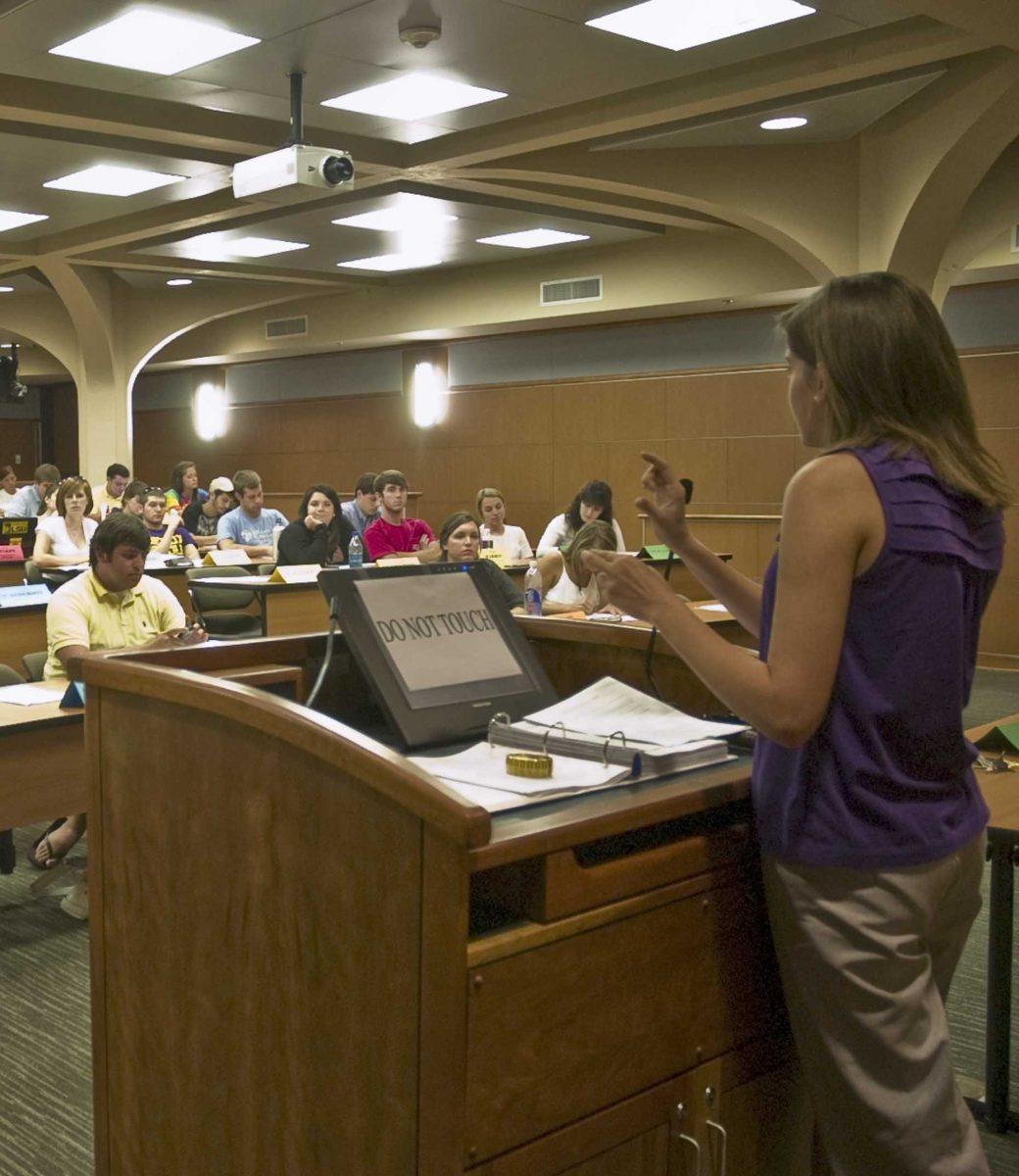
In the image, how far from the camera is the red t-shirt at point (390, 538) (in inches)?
342

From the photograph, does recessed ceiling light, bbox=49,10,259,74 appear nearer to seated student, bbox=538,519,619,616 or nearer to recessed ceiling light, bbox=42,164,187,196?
recessed ceiling light, bbox=42,164,187,196

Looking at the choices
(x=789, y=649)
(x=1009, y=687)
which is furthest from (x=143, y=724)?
(x=1009, y=687)

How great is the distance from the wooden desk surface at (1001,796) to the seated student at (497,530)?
633cm

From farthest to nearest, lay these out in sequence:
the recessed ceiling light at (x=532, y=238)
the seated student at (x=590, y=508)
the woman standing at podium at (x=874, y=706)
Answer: the recessed ceiling light at (x=532, y=238)
the seated student at (x=590, y=508)
the woman standing at podium at (x=874, y=706)

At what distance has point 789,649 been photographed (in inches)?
54.4

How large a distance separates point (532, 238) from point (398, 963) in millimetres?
9884

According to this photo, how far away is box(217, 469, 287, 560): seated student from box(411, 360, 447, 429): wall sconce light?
4.41 meters

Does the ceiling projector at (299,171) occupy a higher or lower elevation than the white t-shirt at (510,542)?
higher

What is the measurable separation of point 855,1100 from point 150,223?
9.35m

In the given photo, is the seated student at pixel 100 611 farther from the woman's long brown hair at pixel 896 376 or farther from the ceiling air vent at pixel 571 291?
the ceiling air vent at pixel 571 291

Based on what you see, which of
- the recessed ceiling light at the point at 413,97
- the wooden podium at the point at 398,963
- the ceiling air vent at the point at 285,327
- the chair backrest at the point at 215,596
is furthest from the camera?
the ceiling air vent at the point at 285,327

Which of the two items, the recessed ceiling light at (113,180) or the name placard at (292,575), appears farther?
the recessed ceiling light at (113,180)

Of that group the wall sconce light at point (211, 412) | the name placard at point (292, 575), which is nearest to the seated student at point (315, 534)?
the name placard at point (292, 575)

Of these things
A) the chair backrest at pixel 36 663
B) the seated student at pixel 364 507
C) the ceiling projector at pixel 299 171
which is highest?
the ceiling projector at pixel 299 171
